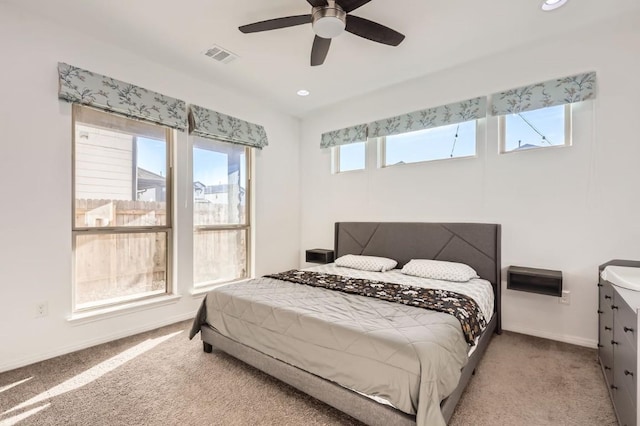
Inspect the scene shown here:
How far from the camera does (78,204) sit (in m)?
2.88

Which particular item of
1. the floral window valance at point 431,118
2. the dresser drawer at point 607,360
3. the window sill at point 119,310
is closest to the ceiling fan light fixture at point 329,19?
the floral window valance at point 431,118

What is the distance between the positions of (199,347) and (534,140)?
3.92 metres

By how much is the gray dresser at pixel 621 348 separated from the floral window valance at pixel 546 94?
1.70 m

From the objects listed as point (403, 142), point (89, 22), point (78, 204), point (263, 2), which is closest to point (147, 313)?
point (78, 204)

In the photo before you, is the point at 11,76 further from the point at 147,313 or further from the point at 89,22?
the point at 147,313

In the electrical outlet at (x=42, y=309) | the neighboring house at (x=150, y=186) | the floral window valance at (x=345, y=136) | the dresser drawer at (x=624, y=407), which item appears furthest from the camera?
the floral window valance at (x=345, y=136)

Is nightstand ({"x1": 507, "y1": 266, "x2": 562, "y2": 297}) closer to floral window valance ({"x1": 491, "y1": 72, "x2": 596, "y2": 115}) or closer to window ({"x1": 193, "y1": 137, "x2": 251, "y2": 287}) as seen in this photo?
floral window valance ({"x1": 491, "y1": 72, "x2": 596, "y2": 115})

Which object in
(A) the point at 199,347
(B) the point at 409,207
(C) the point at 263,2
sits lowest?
(A) the point at 199,347

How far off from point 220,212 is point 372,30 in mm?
2865

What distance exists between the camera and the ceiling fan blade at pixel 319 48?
2463mm

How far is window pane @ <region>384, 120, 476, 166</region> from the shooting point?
3520 millimetres

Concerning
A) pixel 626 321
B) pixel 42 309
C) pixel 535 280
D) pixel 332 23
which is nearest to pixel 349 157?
pixel 332 23

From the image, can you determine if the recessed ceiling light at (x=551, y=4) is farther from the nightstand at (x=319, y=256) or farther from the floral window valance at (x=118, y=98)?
the floral window valance at (x=118, y=98)

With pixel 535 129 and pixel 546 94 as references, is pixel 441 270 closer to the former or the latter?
pixel 535 129
